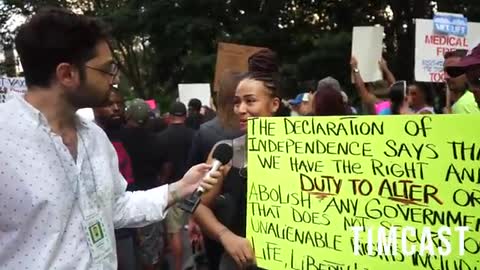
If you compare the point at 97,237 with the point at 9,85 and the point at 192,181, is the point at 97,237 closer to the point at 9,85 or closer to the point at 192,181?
the point at 192,181

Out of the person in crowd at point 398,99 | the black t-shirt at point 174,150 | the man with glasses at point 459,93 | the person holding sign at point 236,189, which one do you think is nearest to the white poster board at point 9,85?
→ the black t-shirt at point 174,150

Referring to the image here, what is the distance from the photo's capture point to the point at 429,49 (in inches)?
295

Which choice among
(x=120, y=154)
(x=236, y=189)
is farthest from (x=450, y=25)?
(x=236, y=189)

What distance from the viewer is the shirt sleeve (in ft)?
8.76

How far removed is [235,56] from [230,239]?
5.25 m

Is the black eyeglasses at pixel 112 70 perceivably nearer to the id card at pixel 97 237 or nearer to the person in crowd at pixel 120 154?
the id card at pixel 97 237

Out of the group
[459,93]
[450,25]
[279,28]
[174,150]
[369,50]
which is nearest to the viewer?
[459,93]

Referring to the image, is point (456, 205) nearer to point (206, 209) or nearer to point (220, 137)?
point (206, 209)

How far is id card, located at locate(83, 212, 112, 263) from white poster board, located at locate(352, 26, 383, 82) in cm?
507

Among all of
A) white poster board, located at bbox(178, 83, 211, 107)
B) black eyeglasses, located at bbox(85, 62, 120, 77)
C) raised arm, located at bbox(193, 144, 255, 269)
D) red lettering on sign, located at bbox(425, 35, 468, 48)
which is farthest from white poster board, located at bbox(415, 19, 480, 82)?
black eyeglasses, located at bbox(85, 62, 120, 77)

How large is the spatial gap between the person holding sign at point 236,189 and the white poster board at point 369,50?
4.01 m

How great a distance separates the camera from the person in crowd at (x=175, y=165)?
6738 mm

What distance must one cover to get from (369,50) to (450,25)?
111 cm

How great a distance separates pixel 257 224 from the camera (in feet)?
9.18
